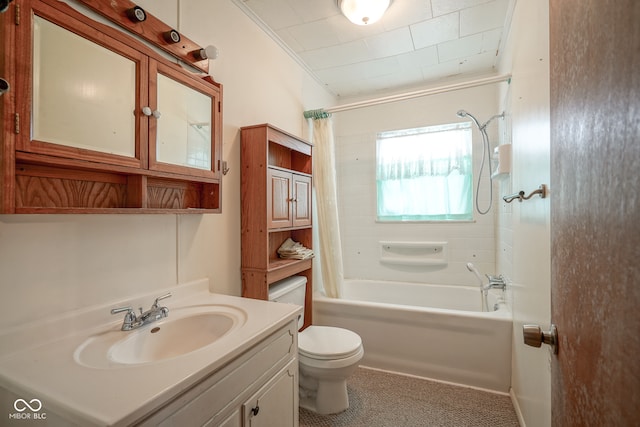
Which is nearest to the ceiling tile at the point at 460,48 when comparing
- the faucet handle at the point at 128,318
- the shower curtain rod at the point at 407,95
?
the shower curtain rod at the point at 407,95

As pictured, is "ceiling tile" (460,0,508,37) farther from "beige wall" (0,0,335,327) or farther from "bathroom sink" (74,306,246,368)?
"bathroom sink" (74,306,246,368)

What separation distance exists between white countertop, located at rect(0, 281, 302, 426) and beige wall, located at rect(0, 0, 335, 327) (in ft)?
0.22

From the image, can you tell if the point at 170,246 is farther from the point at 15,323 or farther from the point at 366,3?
the point at 366,3

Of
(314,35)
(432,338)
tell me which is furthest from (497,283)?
(314,35)

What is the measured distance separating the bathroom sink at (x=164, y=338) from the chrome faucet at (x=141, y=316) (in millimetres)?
19

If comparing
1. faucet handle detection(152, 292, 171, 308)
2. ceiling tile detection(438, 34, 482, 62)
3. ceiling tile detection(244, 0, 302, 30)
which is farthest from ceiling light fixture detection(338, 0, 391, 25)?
faucet handle detection(152, 292, 171, 308)

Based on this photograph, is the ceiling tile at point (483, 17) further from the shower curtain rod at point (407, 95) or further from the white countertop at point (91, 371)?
the white countertop at point (91, 371)

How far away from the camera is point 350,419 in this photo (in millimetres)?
1676

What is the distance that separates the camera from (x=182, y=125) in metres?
1.31

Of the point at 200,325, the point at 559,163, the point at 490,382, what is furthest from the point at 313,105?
the point at 490,382

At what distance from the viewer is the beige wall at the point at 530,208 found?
1184 mm

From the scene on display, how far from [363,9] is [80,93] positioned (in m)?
1.64

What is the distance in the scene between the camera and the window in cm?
287

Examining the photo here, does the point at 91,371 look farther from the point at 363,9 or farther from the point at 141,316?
the point at 363,9
